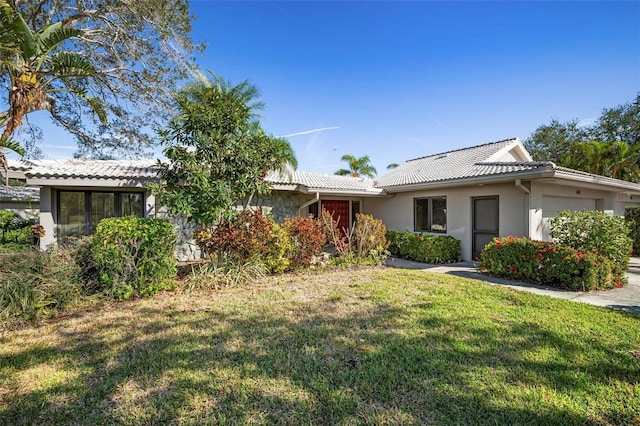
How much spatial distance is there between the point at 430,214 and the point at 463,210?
5.31 ft

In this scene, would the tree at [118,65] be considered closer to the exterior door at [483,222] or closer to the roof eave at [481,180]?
the roof eave at [481,180]

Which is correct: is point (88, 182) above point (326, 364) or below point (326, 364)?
above

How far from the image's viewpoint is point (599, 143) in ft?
62.8

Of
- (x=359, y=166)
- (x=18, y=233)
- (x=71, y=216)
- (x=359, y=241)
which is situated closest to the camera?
(x=18, y=233)

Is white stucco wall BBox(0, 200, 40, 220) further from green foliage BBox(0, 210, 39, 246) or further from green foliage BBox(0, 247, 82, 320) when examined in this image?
green foliage BBox(0, 247, 82, 320)

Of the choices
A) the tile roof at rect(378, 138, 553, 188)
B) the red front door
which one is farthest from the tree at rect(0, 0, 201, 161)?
the tile roof at rect(378, 138, 553, 188)

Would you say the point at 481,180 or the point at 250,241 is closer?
the point at 250,241

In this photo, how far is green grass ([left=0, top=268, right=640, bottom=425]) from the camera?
2.77m

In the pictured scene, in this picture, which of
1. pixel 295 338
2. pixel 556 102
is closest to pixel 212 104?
pixel 295 338

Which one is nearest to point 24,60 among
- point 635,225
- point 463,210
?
point 463,210

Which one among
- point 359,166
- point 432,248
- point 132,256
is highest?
point 359,166

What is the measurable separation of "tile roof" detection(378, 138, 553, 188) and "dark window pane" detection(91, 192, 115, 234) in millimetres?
11349

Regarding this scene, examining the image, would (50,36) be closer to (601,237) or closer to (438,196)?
(438,196)

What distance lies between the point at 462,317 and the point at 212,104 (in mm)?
7797
